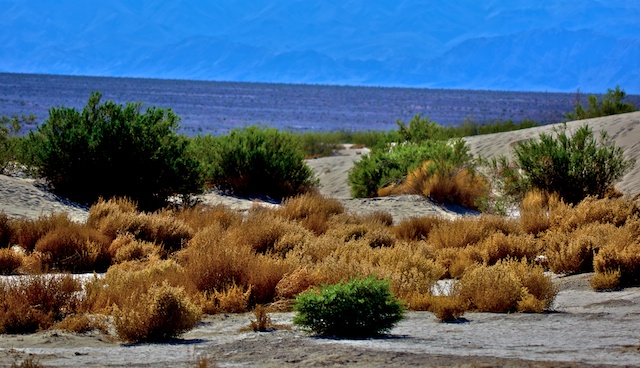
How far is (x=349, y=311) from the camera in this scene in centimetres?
722

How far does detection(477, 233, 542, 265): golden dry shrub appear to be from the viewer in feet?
38.0

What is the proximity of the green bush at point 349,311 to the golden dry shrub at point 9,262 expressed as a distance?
4.91 m

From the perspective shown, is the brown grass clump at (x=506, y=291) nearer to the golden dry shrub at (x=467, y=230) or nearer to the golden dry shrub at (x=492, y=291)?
the golden dry shrub at (x=492, y=291)

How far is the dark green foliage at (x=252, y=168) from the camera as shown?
20125mm

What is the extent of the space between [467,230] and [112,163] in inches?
291

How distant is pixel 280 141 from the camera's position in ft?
71.4

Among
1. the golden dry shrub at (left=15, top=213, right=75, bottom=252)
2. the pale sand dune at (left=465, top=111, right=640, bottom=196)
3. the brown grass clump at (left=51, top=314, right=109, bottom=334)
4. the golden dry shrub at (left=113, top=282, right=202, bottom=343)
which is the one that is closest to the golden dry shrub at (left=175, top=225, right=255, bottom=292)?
the brown grass clump at (left=51, top=314, right=109, bottom=334)

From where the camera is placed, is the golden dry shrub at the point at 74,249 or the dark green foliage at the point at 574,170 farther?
the dark green foliage at the point at 574,170

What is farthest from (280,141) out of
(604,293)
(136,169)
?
(604,293)

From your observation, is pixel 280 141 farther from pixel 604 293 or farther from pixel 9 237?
pixel 604 293

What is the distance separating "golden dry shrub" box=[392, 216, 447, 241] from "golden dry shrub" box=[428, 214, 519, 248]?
1.18 ft

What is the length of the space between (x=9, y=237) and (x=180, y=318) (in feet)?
20.1

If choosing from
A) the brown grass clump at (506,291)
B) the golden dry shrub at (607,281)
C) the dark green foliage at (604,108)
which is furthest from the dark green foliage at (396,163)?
the brown grass clump at (506,291)

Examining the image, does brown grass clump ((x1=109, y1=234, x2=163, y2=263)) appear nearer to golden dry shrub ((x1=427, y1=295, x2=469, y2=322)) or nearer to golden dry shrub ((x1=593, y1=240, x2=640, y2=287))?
golden dry shrub ((x1=427, y1=295, x2=469, y2=322))
